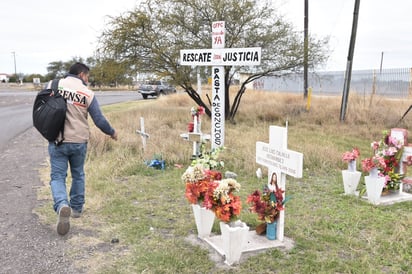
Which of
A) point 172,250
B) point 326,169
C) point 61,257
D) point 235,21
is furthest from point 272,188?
point 235,21

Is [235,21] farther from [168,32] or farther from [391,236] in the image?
[391,236]

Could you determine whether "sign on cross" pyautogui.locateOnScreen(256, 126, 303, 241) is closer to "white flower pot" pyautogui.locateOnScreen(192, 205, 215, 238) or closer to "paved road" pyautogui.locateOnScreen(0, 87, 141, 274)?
"white flower pot" pyautogui.locateOnScreen(192, 205, 215, 238)

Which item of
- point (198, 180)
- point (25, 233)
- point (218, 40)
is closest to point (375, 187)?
point (198, 180)

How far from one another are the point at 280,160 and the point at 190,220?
4.68ft

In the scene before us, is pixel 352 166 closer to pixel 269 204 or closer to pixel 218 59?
pixel 269 204

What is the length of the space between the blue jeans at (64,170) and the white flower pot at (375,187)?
372cm

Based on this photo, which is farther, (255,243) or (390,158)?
(390,158)

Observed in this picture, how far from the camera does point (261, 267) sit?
12.2ft

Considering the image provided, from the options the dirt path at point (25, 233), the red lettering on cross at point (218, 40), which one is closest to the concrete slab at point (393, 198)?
the red lettering on cross at point (218, 40)

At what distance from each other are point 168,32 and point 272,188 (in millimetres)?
10047

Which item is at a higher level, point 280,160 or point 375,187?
point 280,160

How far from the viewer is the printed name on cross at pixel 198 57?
7.30 meters

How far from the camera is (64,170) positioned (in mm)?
4730

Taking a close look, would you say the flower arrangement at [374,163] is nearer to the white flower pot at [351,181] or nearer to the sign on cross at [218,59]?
the white flower pot at [351,181]
